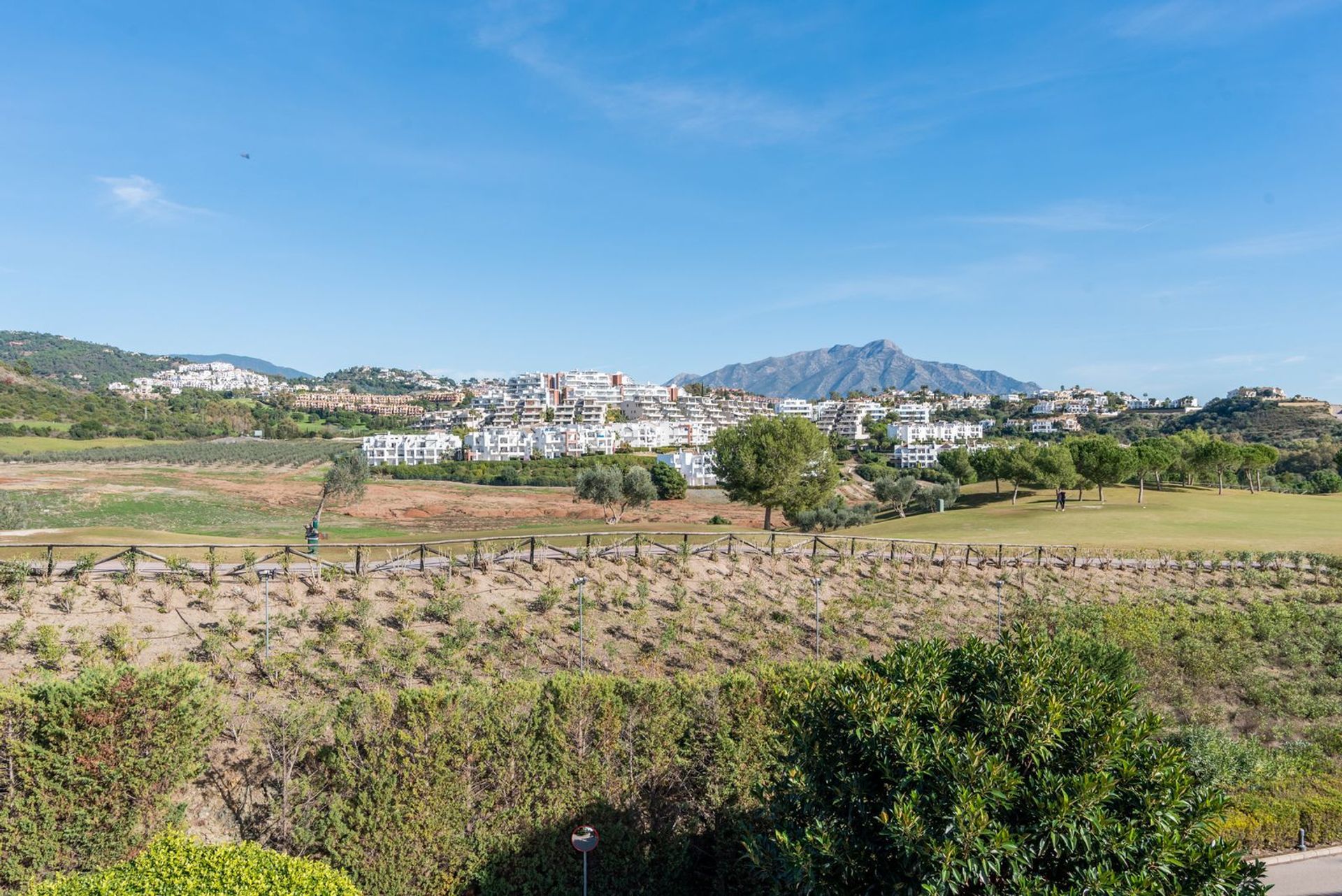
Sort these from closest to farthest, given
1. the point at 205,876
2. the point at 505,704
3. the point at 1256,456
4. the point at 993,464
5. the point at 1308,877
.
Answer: the point at 205,876, the point at 505,704, the point at 1308,877, the point at 1256,456, the point at 993,464

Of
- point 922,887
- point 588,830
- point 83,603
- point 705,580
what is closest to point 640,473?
point 705,580

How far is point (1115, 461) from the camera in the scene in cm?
5628

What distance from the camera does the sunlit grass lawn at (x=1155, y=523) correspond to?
40719mm

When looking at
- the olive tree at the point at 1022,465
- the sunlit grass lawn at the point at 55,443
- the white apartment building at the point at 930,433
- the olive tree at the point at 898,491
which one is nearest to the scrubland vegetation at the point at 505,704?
the olive tree at the point at 1022,465

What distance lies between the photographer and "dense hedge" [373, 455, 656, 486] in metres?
97.8

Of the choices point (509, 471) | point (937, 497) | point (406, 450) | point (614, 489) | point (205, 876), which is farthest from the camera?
point (406, 450)

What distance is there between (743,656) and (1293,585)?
25568mm

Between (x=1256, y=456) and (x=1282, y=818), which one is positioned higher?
(x=1256, y=456)

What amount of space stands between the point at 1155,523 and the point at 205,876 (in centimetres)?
5340

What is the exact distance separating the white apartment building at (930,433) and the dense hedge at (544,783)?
156924mm

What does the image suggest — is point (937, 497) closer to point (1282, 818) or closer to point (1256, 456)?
point (1256, 456)

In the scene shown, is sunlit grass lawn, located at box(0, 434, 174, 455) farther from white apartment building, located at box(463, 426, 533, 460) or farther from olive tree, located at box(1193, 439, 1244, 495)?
olive tree, located at box(1193, 439, 1244, 495)

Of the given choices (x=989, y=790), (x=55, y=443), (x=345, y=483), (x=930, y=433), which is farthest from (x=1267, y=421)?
(x=55, y=443)

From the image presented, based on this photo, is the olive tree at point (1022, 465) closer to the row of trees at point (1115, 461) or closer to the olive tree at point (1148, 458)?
the row of trees at point (1115, 461)
